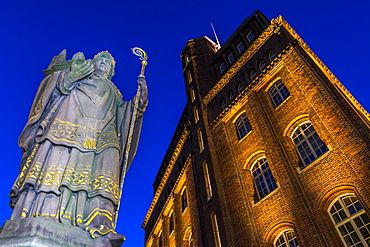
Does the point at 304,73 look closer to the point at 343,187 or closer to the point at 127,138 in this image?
the point at 343,187

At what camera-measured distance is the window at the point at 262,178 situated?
556 inches

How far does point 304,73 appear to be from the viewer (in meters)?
14.9

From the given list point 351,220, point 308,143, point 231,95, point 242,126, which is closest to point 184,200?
point 242,126

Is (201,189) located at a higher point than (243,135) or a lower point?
lower

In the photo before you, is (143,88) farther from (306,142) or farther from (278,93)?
(278,93)

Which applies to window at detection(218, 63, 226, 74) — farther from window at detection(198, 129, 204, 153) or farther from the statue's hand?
the statue's hand

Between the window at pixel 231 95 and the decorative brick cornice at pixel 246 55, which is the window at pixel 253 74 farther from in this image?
the window at pixel 231 95

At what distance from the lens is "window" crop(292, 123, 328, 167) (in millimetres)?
12663

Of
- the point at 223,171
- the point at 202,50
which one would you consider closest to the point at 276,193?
the point at 223,171

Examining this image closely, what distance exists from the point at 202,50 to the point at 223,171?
16.3 metres

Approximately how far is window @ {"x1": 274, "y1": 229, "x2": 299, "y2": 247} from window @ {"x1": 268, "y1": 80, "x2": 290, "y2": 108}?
23.5ft

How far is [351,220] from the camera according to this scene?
33.1 ft

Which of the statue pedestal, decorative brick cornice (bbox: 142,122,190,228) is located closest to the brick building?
decorative brick cornice (bbox: 142,122,190,228)

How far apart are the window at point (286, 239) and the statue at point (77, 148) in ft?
32.0
